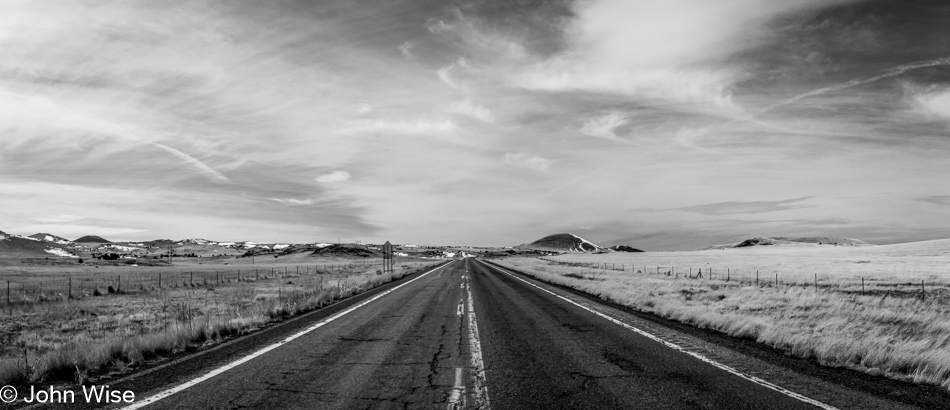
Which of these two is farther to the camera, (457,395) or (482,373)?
(482,373)

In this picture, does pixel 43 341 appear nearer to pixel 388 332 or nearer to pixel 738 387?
pixel 388 332

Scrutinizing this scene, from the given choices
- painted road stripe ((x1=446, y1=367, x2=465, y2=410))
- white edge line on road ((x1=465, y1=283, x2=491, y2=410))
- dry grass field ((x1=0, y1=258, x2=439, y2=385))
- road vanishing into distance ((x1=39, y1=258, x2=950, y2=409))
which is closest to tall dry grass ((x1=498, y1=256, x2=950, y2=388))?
road vanishing into distance ((x1=39, y1=258, x2=950, y2=409))

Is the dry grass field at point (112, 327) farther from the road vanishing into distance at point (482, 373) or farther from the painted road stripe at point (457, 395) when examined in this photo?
the painted road stripe at point (457, 395)

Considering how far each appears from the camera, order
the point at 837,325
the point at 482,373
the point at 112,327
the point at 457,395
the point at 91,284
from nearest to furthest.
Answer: the point at 457,395, the point at 482,373, the point at 837,325, the point at 112,327, the point at 91,284

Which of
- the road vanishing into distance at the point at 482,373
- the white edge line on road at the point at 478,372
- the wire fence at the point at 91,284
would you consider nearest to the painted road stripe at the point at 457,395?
the road vanishing into distance at the point at 482,373

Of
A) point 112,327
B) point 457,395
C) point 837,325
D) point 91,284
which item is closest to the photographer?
point 457,395

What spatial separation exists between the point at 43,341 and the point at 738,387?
738 inches

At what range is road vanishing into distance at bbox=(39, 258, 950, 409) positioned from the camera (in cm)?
555

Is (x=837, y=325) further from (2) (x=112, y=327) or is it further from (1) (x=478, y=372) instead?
(2) (x=112, y=327)

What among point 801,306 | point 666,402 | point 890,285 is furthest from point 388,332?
point 890,285

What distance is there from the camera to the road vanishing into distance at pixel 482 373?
5.55 metres

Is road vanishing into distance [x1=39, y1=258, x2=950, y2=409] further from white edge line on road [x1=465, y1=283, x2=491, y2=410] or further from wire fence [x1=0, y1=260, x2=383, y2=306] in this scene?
wire fence [x1=0, y1=260, x2=383, y2=306]

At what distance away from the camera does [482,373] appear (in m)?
6.91

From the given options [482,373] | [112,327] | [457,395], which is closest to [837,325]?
[482,373]
